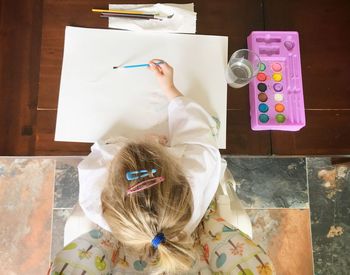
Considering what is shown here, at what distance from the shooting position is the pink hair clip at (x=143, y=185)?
667mm

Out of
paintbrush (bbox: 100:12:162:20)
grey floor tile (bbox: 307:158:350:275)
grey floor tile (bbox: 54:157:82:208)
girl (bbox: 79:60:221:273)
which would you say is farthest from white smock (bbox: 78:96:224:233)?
grey floor tile (bbox: 307:158:350:275)

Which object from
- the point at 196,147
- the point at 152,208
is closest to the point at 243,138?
the point at 196,147

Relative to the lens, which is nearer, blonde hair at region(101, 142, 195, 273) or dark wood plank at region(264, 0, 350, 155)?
blonde hair at region(101, 142, 195, 273)

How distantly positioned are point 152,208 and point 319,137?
49 centimetres

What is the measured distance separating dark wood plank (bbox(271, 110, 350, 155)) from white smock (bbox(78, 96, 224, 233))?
0.17m

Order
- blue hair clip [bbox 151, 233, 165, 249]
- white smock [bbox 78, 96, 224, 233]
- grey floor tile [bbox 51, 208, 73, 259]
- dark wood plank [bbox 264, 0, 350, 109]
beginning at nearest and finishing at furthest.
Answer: blue hair clip [bbox 151, 233, 165, 249]
white smock [bbox 78, 96, 224, 233]
dark wood plank [bbox 264, 0, 350, 109]
grey floor tile [bbox 51, 208, 73, 259]

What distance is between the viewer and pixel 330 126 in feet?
2.99

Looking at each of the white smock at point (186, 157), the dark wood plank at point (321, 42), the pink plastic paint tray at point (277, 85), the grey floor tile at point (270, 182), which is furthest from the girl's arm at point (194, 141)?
the grey floor tile at point (270, 182)

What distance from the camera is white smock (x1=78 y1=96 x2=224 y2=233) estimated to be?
820mm

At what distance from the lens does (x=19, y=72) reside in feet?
2.91

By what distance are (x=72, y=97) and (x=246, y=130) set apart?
441 mm

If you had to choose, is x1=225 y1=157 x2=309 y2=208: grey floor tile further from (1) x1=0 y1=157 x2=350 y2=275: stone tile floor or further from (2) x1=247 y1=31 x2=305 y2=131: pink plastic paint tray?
(2) x1=247 y1=31 x2=305 y2=131: pink plastic paint tray

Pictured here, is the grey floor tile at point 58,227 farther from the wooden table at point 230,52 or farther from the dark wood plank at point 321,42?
the dark wood plank at point 321,42

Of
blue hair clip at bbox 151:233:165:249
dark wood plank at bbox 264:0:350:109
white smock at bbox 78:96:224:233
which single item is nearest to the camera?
blue hair clip at bbox 151:233:165:249
